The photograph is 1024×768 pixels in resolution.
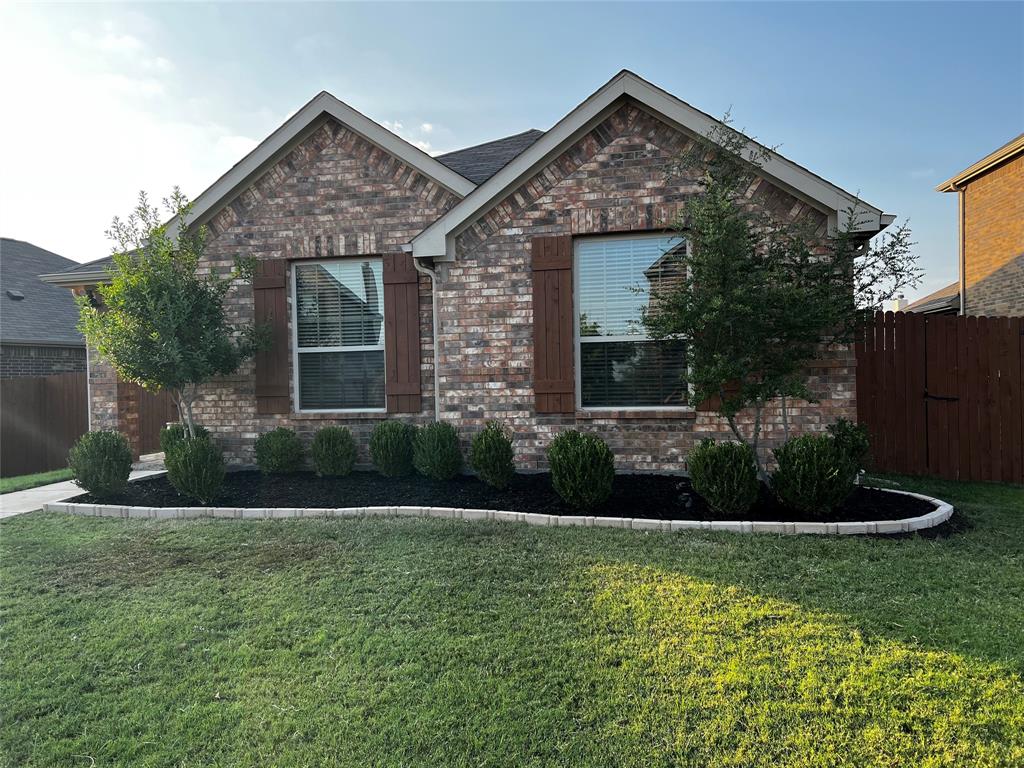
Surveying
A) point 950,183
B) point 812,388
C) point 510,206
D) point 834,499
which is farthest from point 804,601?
point 950,183

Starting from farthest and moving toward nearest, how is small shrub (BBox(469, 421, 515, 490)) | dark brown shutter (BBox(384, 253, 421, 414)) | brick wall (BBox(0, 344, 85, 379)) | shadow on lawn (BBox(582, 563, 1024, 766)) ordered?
brick wall (BBox(0, 344, 85, 379)) < dark brown shutter (BBox(384, 253, 421, 414)) < small shrub (BBox(469, 421, 515, 490)) < shadow on lawn (BBox(582, 563, 1024, 766))

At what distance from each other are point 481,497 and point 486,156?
6312 mm

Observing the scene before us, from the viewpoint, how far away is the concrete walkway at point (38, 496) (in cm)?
710

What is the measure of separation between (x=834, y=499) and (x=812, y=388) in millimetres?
1634

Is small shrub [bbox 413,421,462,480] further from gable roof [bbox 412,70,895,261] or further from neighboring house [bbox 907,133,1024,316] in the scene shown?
neighboring house [bbox 907,133,1024,316]

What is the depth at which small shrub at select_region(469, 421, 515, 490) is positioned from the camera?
648cm

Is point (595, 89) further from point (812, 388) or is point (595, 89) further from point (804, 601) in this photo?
point (804, 601)

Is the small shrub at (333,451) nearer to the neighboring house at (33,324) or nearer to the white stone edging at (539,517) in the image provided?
the white stone edging at (539,517)

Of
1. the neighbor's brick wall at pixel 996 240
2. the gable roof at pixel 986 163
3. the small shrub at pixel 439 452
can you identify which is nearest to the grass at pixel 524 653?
the small shrub at pixel 439 452

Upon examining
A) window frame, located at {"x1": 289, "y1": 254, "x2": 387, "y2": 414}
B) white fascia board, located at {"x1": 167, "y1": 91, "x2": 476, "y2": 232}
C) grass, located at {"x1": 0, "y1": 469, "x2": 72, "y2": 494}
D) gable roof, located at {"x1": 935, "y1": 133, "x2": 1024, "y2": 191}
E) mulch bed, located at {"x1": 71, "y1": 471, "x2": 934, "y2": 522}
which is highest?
gable roof, located at {"x1": 935, "y1": 133, "x2": 1024, "y2": 191}

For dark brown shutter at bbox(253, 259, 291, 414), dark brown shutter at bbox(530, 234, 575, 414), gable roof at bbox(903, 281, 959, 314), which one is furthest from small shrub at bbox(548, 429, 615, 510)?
gable roof at bbox(903, 281, 959, 314)

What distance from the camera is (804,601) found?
3.60 m

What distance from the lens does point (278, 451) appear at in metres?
7.69

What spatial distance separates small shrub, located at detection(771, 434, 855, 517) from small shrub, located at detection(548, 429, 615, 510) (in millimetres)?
1678
